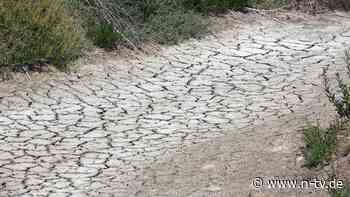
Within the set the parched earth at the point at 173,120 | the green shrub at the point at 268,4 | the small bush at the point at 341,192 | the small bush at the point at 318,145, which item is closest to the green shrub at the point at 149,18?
the parched earth at the point at 173,120

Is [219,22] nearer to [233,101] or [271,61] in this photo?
[271,61]

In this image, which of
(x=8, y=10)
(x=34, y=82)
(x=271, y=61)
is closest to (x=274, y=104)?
(x=271, y=61)

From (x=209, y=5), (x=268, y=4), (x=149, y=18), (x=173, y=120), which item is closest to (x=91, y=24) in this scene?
(x=149, y=18)

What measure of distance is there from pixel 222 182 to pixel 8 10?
403 cm

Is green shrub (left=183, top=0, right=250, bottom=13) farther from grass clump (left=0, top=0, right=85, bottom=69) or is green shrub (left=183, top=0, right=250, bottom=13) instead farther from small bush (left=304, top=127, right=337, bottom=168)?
small bush (left=304, top=127, right=337, bottom=168)

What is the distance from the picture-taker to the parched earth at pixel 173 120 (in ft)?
19.1

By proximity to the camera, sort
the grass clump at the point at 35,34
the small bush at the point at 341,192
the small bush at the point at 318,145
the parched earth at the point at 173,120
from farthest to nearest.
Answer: the grass clump at the point at 35,34 < the parched earth at the point at 173,120 < the small bush at the point at 318,145 < the small bush at the point at 341,192

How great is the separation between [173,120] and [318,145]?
222 centimetres

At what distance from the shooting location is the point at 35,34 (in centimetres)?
845

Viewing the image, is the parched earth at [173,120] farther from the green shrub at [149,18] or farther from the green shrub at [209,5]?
the green shrub at [209,5]

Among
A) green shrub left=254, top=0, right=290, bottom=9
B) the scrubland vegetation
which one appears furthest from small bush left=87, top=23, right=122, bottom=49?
green shrub left=254, top=0, right=290, bottom=9

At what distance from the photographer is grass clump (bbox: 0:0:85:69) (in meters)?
8.30

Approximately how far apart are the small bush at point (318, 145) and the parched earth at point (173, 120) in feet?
0.43

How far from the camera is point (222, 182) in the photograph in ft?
→ 18.4
